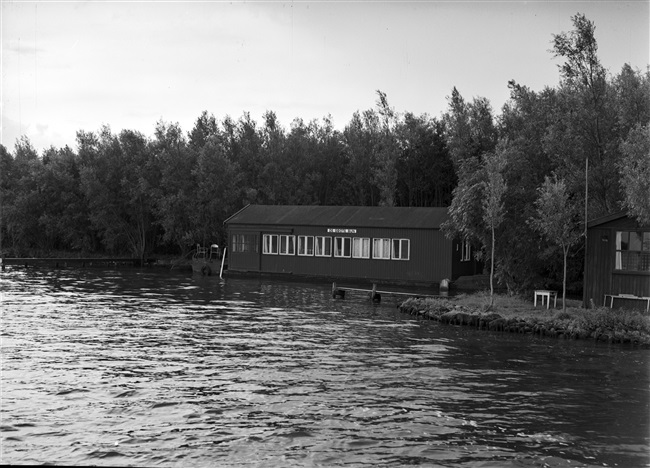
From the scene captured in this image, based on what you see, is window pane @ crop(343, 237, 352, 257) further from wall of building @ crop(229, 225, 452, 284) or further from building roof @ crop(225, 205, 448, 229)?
building roof @ crop(225, 205, 448, 229)

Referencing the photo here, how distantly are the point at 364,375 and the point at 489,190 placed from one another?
1464cm

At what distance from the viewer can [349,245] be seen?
49469mm

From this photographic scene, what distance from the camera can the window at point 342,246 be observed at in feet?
162

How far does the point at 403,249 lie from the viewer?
156 ft

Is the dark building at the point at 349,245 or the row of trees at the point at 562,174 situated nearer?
the row of trees at the point at 562,174

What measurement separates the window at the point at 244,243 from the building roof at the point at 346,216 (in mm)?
1028

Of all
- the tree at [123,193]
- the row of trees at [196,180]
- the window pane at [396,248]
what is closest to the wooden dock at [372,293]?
the window pane at [396,248]

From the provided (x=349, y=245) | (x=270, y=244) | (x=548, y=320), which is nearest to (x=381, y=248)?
(x=349, y=245)

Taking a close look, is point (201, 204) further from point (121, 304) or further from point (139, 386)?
point (139, 386)

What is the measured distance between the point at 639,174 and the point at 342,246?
83.8ft

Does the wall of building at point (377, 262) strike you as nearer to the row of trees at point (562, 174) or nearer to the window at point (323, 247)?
the window at point (323, 247)

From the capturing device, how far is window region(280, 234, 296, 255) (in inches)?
2051

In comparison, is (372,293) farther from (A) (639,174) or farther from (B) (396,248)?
(A) (639,174)

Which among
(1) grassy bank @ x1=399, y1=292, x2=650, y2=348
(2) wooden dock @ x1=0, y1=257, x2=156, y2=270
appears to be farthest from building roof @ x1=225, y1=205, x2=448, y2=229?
(2) wooden dock @ x1=0, y1=257, x2=156, y2=270
